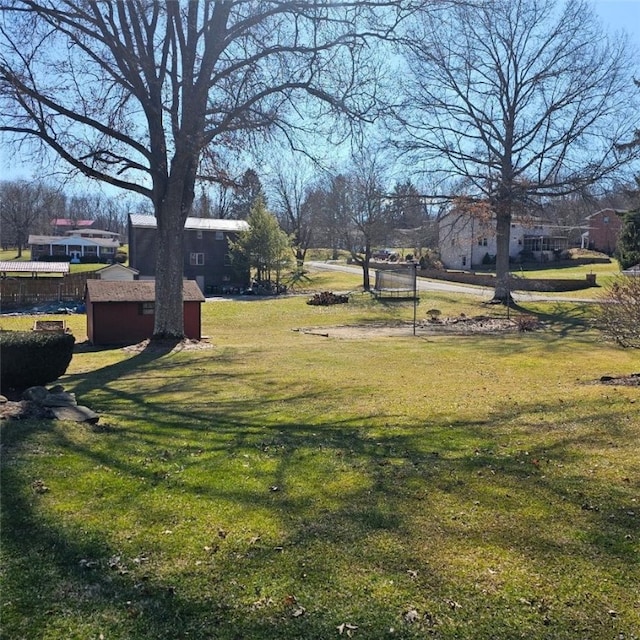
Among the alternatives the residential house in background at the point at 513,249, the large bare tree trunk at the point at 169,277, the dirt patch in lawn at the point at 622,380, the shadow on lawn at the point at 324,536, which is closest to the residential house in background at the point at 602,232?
the residential house in background at the point at 513,249

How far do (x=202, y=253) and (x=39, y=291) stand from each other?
674 inches

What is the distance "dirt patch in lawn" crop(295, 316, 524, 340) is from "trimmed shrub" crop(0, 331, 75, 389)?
1548 centimetres

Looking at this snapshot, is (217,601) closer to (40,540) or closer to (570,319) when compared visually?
(40,540)

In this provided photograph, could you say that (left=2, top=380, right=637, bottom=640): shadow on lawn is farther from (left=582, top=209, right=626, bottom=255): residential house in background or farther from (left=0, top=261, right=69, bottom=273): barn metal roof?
(left=582, top=209, right=626, bottom=255): residential house in background

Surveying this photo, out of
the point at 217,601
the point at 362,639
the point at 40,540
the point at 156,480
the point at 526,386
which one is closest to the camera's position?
the point at 362,639

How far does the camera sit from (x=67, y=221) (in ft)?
383

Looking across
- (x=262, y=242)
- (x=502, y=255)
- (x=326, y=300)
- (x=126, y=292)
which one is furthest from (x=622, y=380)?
(x=262, y=242)

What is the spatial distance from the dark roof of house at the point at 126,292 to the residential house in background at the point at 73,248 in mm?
64133

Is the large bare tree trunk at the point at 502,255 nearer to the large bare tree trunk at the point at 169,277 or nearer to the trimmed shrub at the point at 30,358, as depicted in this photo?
the large bare tree trunk at the point at 169,277

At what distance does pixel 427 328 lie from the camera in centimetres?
2917

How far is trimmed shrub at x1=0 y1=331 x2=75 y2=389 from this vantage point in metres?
10.1

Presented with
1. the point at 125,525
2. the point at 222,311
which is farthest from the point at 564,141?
the point at 125,525

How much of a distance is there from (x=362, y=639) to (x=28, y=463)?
4.15 meters

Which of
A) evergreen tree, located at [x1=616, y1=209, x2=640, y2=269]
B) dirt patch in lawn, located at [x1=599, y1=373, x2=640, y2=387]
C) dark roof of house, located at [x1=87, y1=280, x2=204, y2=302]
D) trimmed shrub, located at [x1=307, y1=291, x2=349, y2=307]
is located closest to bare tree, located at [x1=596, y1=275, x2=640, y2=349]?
dirt patch in lawn, located at [x1=599, y1=373, x2=640, y2=387]
